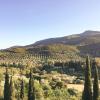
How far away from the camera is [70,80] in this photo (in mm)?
100438

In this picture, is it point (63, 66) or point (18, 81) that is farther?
point (63, 66)

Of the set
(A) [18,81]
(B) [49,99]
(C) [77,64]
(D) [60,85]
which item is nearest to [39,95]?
(B) [49,99]

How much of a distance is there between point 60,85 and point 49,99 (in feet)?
65.9

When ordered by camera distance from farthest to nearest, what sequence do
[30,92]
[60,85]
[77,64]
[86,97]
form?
[77,64] → [60,85] → [30,92] → [86,97]

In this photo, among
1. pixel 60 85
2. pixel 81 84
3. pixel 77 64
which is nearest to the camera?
pixel 60 85

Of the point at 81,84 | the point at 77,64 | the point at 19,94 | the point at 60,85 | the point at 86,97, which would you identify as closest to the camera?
the point at 86,97

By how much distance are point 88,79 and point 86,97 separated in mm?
2460

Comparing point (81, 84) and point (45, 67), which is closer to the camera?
point (81, 84)

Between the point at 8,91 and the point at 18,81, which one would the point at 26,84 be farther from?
the point at 8,91

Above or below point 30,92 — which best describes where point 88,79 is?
above

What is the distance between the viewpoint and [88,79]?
39.7 meters

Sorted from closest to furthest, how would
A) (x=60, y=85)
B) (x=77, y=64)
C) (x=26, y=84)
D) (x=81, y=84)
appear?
(x=26, y=84) → (x=60, y=85) → (x=81, y=84) → (x=77, y=64)

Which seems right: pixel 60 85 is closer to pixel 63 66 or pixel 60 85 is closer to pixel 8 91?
pixel 8 91

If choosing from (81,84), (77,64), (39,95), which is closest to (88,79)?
(39,95)
